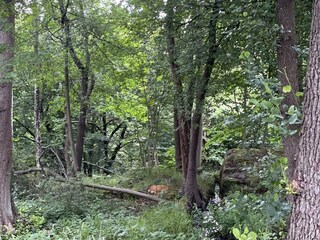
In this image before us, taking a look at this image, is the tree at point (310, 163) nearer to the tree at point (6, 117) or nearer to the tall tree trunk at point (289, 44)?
the tall tree trunk at point (289, 44)

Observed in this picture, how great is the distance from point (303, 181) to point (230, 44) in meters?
3.32

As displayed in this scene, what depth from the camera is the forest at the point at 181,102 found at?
6.12ft

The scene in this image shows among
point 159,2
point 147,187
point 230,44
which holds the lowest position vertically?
point 147,187

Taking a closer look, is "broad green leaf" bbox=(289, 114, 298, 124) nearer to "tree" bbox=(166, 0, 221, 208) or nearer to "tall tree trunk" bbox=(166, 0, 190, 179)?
"tree" bbox=(166, 0, 221, 208)

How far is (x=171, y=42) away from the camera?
593 centimetres

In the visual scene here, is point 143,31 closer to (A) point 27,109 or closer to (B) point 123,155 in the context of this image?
(A) point 27,109

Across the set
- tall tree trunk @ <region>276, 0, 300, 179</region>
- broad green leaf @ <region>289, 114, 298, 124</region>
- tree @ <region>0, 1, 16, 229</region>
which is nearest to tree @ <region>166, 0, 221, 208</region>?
tall tree trunk @ <region>276, 0, 300, 179</region>

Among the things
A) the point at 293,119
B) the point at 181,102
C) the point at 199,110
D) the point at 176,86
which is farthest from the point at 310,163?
the point at 176,86

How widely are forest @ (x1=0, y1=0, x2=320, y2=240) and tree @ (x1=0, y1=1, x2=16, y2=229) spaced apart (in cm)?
2

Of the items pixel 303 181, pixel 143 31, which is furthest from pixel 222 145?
pixel 303 181

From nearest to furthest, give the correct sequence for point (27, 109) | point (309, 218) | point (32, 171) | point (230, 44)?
point (309, 218) → point (230, 44) → point (32, 171) → point (27, 109)

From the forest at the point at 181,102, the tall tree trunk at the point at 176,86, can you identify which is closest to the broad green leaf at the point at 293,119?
the forest at the point at 181,102

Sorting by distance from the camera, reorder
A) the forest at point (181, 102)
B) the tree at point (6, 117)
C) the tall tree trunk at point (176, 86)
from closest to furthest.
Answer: the forest at point (181, 102)
the tree at point (6, 117)
the tall tree trunk at point (176, 86)

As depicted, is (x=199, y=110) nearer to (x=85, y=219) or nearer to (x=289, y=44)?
(x=289, y=44)
